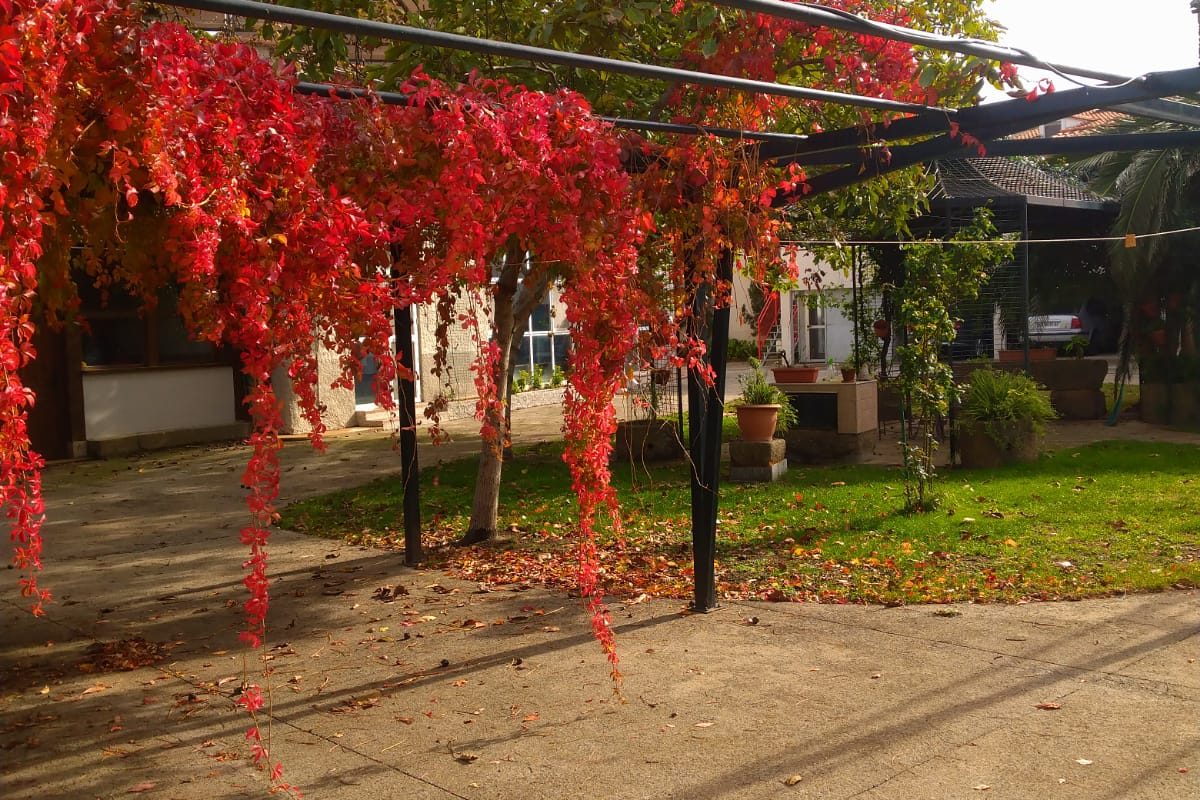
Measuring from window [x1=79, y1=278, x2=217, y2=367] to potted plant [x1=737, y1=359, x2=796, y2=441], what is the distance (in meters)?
7.68

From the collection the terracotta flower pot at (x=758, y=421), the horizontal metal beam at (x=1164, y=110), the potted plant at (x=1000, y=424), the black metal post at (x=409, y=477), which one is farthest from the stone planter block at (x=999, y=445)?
the black metal post at (x=409, y=477)

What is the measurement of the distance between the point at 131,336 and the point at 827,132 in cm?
1220

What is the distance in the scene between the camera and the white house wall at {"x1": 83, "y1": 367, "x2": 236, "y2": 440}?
14.5 meters

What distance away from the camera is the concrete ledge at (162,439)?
46.8 ft

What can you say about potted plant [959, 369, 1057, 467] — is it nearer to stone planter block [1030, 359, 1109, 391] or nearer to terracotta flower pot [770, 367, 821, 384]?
terracotta flower pot [770, 367, 821, 384]

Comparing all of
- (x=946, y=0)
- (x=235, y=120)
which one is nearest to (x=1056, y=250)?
(x=946, y=0)

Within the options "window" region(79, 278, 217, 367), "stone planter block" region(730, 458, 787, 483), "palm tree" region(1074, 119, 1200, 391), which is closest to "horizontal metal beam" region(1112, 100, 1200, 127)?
"stone planter block" region(730, 458, 787, 483)

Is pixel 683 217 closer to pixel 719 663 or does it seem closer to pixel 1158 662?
pixel 719 663

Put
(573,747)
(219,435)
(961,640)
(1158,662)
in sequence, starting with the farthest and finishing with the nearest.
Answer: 1. (219,435)
2. (961,640)
3. (1158,662)
4. (573,747)

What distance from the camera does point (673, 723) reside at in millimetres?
4781

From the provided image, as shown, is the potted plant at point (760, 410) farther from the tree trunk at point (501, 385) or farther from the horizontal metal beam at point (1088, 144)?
the horizontal metal beam at point (1088, 144)

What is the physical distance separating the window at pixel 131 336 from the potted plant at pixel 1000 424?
993cm

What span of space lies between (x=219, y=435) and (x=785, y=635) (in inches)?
459

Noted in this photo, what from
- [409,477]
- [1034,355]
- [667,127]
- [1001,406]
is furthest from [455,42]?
[1034,355]
